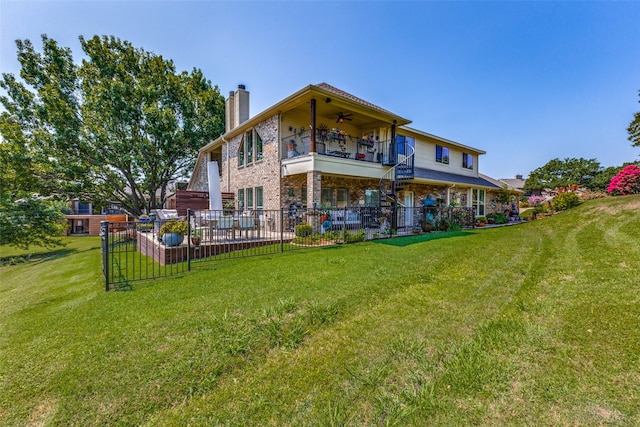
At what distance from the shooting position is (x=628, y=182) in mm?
13758

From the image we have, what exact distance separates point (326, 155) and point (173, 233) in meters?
6.49

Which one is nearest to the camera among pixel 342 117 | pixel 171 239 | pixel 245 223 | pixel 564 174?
pixel 171 239

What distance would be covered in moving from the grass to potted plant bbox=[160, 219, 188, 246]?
194 cm

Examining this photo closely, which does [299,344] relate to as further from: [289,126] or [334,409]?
[289,126]

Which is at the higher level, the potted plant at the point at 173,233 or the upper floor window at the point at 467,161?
the upper floor window at the point at 467,161

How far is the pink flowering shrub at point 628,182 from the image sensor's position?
44.3 feet

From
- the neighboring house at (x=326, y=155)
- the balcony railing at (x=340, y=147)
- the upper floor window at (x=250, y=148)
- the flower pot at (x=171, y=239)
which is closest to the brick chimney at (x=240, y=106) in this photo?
the neighboring house at (x=326, y=155)

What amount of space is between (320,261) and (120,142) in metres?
20.2

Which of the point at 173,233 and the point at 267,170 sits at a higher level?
the point at 267,170

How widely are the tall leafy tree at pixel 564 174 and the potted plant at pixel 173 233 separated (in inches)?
1739

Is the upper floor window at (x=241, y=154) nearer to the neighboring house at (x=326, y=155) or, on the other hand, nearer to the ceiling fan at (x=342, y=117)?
the neighboring house at (x=326, y=155)

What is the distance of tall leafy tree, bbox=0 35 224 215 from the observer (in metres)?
17.9

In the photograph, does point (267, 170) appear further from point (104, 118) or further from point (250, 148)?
point (104, 118)

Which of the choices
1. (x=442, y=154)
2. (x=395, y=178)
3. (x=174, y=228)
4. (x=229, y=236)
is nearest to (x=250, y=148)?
(x=229, y=236)
